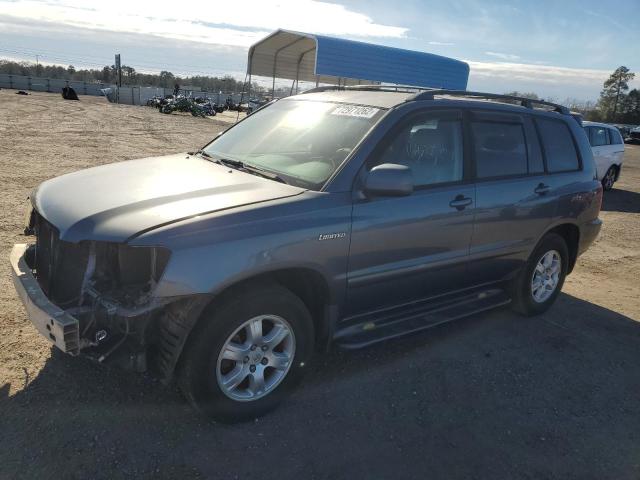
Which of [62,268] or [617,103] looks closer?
[62,268]

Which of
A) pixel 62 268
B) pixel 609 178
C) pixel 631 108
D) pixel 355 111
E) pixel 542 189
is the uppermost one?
pixel 631 108

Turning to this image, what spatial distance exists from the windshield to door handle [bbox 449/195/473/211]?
0.87 m

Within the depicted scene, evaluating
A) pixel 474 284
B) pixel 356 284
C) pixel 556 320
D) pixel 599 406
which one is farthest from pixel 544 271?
pixel 356 284

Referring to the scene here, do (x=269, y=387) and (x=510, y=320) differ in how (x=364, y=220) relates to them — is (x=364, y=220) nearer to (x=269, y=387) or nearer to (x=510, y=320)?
(x=269, y=387)

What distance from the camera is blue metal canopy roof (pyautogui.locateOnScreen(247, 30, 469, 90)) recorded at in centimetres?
2093

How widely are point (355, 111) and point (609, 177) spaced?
12.5 meters

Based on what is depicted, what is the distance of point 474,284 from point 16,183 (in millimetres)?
7957

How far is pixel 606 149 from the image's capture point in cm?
1304

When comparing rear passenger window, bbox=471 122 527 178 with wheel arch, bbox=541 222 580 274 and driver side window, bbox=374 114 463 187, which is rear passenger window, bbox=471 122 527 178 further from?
wheel arch, bbox=541 222 580 274

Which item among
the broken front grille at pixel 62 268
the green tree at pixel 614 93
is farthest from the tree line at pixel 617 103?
the broken front grille at pixel 62 268

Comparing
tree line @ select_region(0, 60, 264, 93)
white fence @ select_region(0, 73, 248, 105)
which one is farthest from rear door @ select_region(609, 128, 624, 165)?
tree line @ select_region(0, 60, 264, 93)

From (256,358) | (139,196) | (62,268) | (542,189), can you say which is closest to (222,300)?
(256,358)

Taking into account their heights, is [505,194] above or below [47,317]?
above

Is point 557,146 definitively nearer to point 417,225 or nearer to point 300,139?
point 417,225
